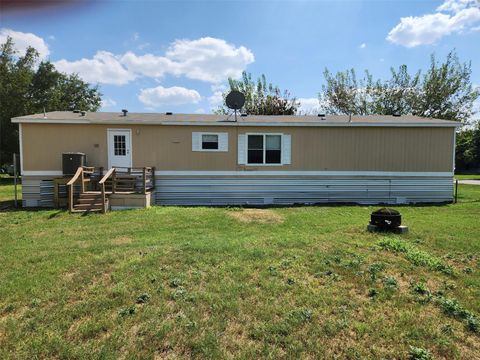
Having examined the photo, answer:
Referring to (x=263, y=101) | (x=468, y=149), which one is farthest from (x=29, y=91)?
(x=468, y=149)

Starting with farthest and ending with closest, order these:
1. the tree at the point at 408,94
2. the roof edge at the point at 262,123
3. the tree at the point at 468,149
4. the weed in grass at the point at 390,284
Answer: the tree at the point at 468,149 → the tree at the point at 408,94 → the roof edge at the point at 262,123 → the weed in grass at the point at 390,284

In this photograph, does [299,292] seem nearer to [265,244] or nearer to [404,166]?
[265,244]

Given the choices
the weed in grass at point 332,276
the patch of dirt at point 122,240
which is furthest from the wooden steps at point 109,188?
the weed in grass at point 332,276

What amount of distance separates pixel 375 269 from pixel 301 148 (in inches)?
302

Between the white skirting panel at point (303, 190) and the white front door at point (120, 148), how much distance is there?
159cm

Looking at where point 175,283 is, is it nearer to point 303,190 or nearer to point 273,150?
point 273,150

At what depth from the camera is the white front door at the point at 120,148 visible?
433 inches

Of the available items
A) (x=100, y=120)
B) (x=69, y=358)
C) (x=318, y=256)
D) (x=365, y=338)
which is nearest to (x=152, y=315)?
(x=69, y=358)

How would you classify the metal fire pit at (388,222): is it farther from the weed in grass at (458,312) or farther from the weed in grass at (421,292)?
the weed in grass at (458,312)

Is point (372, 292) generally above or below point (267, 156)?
below

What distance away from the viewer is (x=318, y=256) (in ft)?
14.6

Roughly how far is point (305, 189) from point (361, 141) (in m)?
2.58

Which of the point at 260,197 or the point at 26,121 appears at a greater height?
the point at 26,121

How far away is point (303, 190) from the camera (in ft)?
37.5
